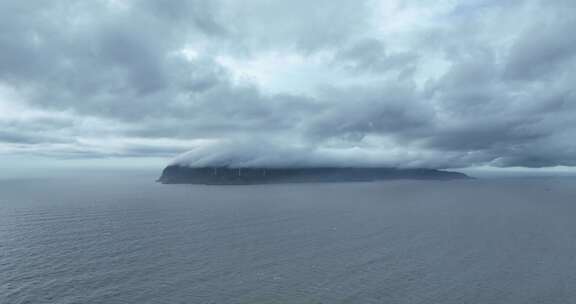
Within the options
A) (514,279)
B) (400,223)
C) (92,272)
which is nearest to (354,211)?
(400,223)

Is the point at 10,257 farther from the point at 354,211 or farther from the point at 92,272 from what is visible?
the point at 354,211

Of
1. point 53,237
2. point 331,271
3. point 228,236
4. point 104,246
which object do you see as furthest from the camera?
point 228,236

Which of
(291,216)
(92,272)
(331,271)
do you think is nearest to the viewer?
(92,272)

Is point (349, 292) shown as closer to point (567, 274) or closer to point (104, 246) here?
point (567, 274)

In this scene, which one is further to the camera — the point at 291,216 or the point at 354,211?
the point at 354,211

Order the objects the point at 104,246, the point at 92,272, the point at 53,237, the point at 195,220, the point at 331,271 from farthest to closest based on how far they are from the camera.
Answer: the point at 195,220 → the point at 53,237 → the point at 104,246 → the point at 331,271 → the point at 92,272

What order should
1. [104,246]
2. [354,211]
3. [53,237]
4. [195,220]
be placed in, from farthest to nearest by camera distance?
1. [354,211]
2. [195,220]
3. [53,237]
4. [104,246]

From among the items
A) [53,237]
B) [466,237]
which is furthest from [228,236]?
[466,237]

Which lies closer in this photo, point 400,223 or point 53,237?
point 53,237
